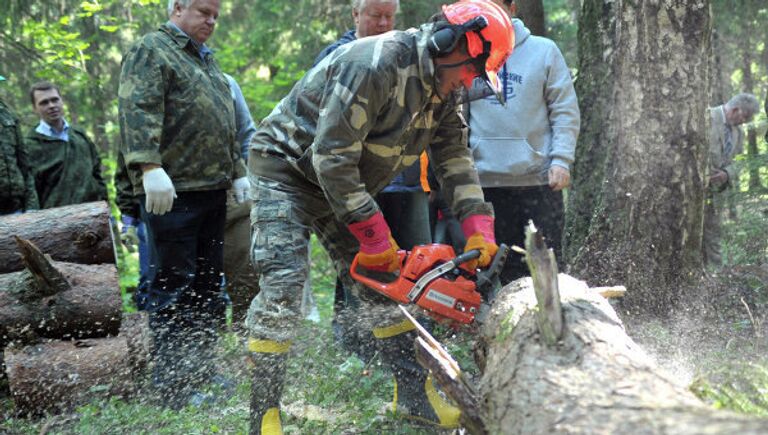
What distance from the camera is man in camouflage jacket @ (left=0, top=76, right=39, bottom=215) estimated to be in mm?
5492

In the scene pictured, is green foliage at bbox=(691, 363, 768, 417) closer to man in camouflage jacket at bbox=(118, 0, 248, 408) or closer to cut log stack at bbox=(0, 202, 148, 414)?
man in camouflage jacket at bbox=(118, 0, 248, 408)

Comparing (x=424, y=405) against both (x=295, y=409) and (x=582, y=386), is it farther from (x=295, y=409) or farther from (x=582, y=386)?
(x=582, y=386)

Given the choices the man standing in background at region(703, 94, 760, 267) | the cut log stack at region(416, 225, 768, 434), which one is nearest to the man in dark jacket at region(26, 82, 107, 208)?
the cut log stack at region(416, 225, 768, 434)

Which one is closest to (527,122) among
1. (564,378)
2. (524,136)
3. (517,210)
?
(524,136)

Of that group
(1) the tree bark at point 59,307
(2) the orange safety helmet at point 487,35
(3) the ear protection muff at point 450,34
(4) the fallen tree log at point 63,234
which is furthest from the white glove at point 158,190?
(2) the orange safety helmet at point 487,35

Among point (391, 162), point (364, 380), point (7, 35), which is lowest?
point (364, 380)

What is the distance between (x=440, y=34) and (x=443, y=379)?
1532mm

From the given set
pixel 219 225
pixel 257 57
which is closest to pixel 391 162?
pixel 219 225

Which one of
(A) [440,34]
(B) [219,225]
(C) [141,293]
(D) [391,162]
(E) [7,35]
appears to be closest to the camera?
(A) [440,34]

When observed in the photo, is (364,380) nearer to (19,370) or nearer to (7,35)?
(19,370)

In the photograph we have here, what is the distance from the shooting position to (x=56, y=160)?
22.7 ft

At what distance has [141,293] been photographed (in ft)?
17.7

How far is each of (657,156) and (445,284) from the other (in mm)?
1936

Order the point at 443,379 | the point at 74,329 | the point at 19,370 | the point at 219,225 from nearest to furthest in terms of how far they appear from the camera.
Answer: the point at 443,379 < the point at 19,370 < the point at 74,329 < the point at 219,225
